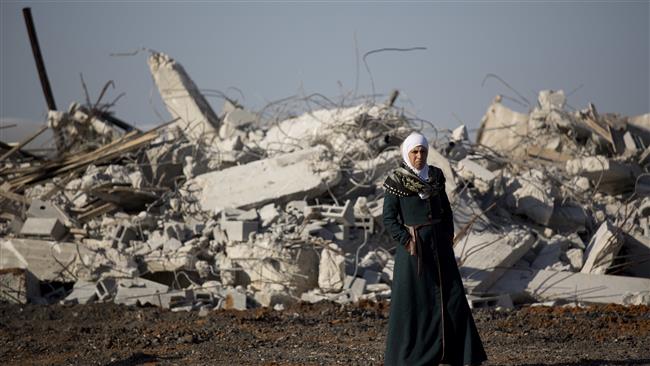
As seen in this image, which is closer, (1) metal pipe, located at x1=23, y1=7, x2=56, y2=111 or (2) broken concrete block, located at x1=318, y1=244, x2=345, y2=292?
(2) broken concrete block, located at x1=318, y1=244, x2=345, y2=292

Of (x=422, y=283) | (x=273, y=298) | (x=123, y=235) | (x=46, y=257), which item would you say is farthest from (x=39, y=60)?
(x=422, y=283)

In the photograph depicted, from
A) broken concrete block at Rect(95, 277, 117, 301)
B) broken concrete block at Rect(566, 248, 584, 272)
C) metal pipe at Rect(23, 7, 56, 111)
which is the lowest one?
broken concrete block at Rect(566, 248, 584, 272)

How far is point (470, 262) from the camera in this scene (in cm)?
1029

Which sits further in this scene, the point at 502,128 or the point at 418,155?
the point at 502,128

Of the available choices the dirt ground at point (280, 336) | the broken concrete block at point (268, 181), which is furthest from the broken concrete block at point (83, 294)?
the broken concrete block at point (268, 181)

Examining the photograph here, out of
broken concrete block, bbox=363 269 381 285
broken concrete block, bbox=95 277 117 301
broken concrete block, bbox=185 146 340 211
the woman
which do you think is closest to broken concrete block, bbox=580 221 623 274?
broken concrete block, bbox=363 269 381 285

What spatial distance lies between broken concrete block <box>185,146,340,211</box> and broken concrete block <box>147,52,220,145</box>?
157 inches

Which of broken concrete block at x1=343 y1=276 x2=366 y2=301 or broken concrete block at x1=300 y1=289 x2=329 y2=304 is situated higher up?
broken concrete block at x1=343 y1=276 x2=366 y2=301

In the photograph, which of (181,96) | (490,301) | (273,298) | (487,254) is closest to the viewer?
(490,301)

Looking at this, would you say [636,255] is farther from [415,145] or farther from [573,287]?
[415,145]

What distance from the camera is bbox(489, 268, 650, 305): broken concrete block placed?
33.0ft

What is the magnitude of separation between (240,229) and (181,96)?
6283 millimetres

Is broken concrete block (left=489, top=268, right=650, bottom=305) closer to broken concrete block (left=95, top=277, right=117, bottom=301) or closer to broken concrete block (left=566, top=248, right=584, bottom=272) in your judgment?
broken concrete block (left=566, top=248, right=584, bottom=272)

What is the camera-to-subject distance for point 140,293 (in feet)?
34.1
